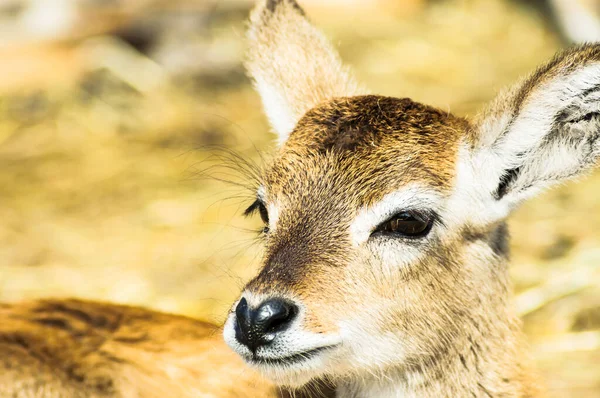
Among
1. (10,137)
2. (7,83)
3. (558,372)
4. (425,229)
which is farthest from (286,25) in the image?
(7,83)

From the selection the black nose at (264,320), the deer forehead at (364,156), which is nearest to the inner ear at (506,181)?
the deer forehead at (364,156)

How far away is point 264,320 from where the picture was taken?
13.1 ft

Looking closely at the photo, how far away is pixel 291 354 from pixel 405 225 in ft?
2.88

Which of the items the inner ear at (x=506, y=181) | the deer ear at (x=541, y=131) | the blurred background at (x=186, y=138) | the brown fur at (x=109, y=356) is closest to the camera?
the deer ear at (x=541, y=131)

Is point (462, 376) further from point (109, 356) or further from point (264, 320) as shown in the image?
point (109, 356)

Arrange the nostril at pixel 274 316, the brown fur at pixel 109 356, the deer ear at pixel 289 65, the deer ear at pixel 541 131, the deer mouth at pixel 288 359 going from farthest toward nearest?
the deer ear at pixel 289 65 → the brown fur at pixel 109 356 → the deer ear at pixel 541 131 → the deer mouth at pixel 288 359 → the nostril at pixel 274 316

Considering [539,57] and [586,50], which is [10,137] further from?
[586,50]

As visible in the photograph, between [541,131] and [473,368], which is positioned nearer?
[541,131]

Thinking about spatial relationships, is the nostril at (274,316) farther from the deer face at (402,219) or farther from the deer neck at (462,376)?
the deer neck at (462,376)

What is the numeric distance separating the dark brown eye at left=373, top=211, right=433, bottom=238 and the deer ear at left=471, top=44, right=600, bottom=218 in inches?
17.1

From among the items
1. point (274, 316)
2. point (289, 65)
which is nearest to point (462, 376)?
point (274, 316)

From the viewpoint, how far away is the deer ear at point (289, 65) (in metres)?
5.64

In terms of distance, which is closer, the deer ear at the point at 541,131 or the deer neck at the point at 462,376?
the deer ear at the point at 541,131

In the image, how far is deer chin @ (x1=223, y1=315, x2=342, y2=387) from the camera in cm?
405
